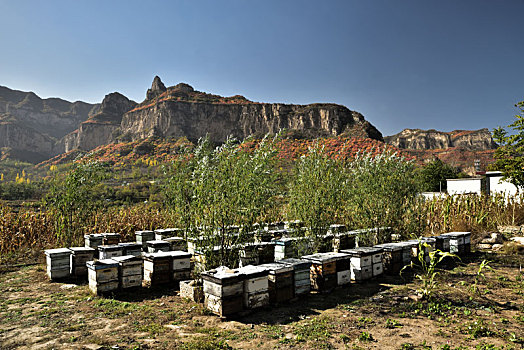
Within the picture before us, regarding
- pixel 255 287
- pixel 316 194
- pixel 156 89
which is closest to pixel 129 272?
pixel 255 287

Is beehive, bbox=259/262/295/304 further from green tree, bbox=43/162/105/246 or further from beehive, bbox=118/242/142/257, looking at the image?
green tree, bbox=43/162/105/246

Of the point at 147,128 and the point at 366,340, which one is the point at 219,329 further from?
the point at 147,128

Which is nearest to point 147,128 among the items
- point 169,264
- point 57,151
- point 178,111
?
point 178,111

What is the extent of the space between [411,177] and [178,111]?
93468mm

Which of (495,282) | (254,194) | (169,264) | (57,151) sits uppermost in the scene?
(57,151)

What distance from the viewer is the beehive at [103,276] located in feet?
19.2

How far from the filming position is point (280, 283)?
5.26m

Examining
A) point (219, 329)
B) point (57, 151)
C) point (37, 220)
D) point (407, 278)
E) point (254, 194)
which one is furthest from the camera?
point (57, 151)

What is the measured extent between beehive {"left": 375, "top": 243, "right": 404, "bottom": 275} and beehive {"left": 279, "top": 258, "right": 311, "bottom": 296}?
2400 mm

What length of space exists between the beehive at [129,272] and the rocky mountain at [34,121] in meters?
135

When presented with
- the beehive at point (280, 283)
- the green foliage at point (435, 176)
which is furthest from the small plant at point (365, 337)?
the green foliage at point (435, 176)

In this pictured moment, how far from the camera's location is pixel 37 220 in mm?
10828

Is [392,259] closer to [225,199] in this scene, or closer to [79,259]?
[225,199]

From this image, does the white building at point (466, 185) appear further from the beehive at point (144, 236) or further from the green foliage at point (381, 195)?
the beehive at point (144, 236)
